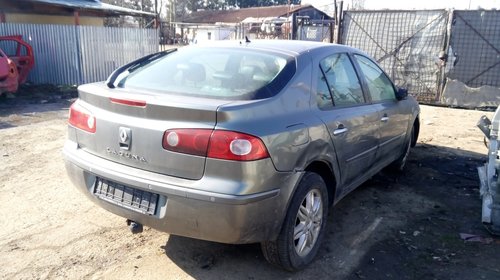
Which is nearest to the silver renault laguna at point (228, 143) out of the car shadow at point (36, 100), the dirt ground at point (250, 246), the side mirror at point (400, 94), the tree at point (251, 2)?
the dirt ground at point (250, 246)

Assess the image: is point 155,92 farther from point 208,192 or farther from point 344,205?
point 344,205

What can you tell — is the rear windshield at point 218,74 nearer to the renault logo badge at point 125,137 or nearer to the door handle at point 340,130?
the renault logo badge at point 125,137

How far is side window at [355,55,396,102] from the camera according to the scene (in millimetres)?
4301

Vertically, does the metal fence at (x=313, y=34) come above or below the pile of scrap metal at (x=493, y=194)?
above

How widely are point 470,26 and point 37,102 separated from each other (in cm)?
1114

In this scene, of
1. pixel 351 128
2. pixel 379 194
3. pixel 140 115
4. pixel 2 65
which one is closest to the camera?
pixel 140 115

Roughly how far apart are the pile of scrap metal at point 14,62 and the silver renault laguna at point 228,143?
26.8 feet

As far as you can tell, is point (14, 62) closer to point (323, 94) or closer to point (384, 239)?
point (323, 94)

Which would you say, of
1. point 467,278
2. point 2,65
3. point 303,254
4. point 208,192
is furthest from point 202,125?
point 2,65

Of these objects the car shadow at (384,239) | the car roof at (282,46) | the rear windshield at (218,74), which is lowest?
the car shadow at (384,239)

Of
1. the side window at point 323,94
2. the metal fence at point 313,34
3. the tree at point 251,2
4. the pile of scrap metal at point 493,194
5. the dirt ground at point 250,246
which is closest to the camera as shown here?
the dirt ground at point 250,246

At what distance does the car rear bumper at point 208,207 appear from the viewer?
2.58 m

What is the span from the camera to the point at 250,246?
3.53 m

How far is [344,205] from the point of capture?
454cm
